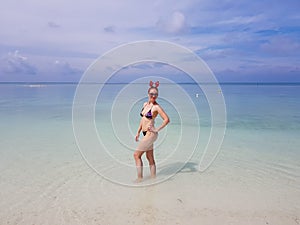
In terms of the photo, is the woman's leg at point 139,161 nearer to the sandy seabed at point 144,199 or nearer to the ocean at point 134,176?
the ocean at point 134,176

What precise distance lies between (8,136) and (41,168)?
4710mm

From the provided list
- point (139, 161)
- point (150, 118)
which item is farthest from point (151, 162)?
point (150, 118)

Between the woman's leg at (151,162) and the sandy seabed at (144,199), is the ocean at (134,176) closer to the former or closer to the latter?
the sandy seabed at (144,199)

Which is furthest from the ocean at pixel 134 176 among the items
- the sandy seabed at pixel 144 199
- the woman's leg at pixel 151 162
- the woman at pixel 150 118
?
the woman at pixel 150 118

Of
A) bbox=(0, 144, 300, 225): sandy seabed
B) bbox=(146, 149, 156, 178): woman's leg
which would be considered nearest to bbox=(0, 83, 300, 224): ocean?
bbox=(0, 144, 300, 225): sandy seabed

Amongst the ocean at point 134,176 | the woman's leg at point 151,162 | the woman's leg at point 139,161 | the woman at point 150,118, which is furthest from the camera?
the woman's leg at point 151,162

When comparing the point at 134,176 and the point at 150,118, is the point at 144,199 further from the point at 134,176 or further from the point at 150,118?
the point at 150,118

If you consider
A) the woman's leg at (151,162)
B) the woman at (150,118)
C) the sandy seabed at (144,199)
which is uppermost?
the woman at (150,118)

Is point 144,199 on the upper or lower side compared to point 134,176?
lower

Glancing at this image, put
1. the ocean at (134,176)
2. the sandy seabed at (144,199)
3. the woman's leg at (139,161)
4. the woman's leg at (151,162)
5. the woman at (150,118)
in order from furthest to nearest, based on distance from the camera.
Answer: the woman's leg at (151,162) < the woman's leg at (139,161) < the woman at (150,118) < the ocean at (134,176) < the sandy seabed at (144,199)

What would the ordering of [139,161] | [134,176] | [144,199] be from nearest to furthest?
[144,199]
[139,161]
[134,176]

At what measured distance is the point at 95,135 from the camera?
1185 centimetres

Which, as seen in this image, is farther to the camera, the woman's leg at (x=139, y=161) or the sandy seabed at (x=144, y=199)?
the woman's leg at (x=139, y=161)

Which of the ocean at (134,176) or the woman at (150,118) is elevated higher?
the woman at (150,118)
